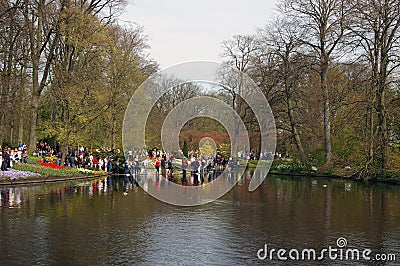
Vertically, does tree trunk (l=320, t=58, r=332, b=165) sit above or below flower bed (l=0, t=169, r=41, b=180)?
above

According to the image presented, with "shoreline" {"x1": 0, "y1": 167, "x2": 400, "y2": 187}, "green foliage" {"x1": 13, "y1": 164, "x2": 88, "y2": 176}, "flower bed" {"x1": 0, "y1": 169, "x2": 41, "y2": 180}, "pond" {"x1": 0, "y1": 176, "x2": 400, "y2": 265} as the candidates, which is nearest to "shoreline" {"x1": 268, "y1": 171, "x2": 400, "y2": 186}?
"shoreline" {"x1": 0, "y1": 167, "x2": 400, "y2": 187}

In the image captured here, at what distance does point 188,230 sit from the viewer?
12.1m

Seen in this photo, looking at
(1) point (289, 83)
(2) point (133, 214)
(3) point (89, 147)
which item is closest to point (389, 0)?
(1) point (289, 83)

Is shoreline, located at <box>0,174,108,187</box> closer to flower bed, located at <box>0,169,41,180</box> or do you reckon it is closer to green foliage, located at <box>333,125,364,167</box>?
flower bed, located at <box>0,169,41,180</box>

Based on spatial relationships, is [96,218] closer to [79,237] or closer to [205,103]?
[79,237]

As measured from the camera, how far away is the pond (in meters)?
9.15

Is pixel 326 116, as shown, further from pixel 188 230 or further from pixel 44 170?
pixel 188 230

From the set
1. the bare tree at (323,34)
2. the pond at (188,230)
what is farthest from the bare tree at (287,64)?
the pond at (188,230)

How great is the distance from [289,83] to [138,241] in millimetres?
31056

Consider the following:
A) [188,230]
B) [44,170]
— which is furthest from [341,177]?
[188,230]

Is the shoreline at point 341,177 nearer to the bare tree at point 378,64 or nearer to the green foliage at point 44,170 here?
the bare tree at point 378,64

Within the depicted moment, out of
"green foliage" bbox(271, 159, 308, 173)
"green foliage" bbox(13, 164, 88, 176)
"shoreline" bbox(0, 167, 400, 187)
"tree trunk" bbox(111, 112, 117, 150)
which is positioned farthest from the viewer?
"green foliage" bbox(271, 159, 308, 173)

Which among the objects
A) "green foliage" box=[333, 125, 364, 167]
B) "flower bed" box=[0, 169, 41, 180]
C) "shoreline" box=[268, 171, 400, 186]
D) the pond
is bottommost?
the pond

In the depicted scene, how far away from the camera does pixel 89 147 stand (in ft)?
149
